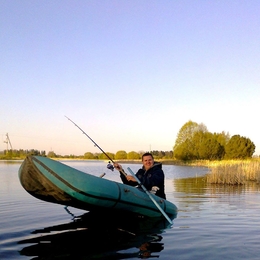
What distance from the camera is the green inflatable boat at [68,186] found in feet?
17.9

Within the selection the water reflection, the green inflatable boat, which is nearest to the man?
the green inflatable boat

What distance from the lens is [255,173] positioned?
17.3 m

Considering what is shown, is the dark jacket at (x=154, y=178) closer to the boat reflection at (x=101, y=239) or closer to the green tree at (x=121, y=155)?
the boat reflection at (x=101, y=239)

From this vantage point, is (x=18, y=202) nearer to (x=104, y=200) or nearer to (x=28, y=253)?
(x=104, y=200)

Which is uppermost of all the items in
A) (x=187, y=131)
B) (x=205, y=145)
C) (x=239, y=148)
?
(x=187, y=131)

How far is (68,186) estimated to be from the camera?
18.0ft

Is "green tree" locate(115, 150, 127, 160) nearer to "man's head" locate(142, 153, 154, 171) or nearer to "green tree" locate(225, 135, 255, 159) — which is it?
"green tree" locate(225, 135, 255, 159)

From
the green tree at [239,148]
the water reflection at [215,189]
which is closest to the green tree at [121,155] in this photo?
the green tree at [239,148]

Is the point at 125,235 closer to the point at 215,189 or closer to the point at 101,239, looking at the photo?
the point at 101,239

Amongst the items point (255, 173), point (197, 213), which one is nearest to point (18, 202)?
point (197, 213)

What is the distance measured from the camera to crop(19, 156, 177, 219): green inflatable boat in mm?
5465

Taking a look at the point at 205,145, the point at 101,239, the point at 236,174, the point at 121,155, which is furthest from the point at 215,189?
the point at 121,155

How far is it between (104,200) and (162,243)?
48.9 inches

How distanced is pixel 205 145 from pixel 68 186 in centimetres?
4056
